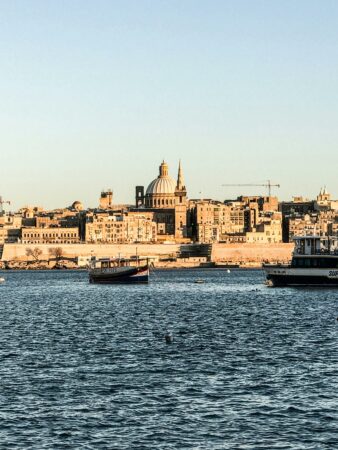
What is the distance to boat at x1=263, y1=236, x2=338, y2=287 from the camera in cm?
7481

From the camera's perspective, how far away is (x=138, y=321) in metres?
47.8

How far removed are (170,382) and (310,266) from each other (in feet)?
157

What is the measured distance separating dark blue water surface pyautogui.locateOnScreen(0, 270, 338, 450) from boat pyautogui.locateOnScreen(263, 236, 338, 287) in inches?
959

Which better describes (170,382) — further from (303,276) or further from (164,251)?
(164,251)

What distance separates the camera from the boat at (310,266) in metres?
74.8

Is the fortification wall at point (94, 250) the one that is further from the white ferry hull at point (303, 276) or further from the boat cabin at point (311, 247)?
the boat cabin at point (311, 247)

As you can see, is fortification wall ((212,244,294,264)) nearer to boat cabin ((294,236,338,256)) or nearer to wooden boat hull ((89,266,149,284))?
wooden boat hull ((89,266,149,284))

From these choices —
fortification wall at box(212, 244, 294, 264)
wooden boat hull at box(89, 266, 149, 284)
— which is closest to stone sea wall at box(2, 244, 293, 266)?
fortification wall at box(212, 244, 294, 264)

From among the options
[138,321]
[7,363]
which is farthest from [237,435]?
[138,321]

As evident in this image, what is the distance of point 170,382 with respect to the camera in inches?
1115

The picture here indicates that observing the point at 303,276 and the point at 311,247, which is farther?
the point at 311,247

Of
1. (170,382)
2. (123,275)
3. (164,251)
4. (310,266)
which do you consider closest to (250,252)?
(164,251)

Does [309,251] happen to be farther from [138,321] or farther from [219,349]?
[219,349]

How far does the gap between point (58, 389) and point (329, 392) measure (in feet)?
19.9
